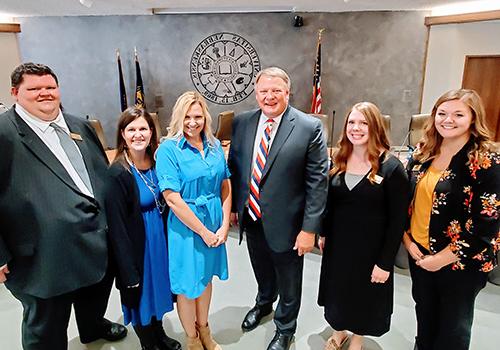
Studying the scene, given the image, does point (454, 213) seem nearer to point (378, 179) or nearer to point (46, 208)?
point (378, 179)

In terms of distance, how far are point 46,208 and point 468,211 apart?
6.01 feet

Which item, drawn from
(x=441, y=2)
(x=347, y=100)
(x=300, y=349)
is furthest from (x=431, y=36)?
(x=300, y=349)

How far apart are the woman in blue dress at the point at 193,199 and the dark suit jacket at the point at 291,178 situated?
0.20 metres

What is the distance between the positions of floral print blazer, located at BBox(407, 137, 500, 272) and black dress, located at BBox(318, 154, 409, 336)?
6.0 inches

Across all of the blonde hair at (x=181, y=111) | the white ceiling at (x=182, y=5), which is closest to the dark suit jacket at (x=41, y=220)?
the blonde hair at (x=181, y=111)

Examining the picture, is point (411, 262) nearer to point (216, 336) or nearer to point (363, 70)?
point (216, 336)

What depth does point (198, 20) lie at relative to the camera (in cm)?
587

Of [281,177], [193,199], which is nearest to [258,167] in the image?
[281,177]

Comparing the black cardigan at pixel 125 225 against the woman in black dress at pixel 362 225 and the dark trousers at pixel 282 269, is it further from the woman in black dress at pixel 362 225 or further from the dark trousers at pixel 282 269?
the woman in black dress at pixel 362 225

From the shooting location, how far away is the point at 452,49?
217 inches

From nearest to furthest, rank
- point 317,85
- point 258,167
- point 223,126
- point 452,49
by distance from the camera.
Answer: point 258,167 → point 223,126 → point 452,49 → point 317,85

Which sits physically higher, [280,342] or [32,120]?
[32,120]

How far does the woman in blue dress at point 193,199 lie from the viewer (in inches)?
66.4

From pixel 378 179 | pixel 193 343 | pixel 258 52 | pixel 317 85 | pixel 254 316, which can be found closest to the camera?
pixel 378 179
